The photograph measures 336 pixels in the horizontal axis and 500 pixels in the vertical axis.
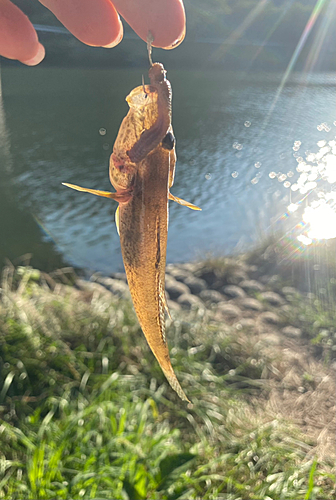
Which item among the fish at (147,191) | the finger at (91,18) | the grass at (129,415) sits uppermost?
the finger at (91,18)

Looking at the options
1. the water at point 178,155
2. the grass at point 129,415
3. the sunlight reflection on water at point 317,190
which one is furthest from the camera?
the water at point 178,155

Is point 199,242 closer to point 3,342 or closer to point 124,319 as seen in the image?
point 124,319

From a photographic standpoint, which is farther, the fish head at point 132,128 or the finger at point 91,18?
the finger at point 91,18

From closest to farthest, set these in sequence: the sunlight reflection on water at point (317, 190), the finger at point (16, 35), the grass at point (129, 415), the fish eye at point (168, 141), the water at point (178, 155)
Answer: the fish eye at point (168, 141), the finger at point (16, 35), the grass at point (129, 415), the sunlight reflection on water at point (317, 190), the water at point (178, 155)

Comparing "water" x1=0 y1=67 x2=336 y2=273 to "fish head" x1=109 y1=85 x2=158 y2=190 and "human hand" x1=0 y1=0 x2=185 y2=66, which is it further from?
"fish head" x1=109 y1=85 x2=158 y2=190

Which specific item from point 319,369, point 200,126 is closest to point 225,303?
point 319,369

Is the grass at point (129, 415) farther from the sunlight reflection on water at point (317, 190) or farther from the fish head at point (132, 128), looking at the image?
the sunlight reflection on water at point (317, 190)

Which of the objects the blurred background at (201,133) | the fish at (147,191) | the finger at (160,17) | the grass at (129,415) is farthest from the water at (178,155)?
the fish at (147,191)
